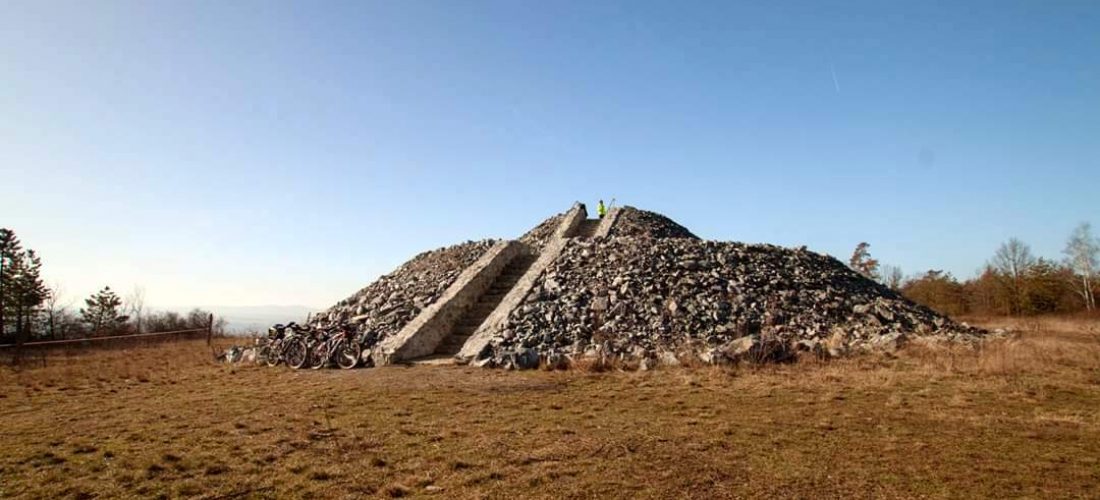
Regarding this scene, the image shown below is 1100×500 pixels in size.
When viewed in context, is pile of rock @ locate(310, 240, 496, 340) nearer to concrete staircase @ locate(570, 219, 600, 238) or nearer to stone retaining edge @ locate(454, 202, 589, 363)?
stone retaining edge @ locate(454, 202, 589, 363)

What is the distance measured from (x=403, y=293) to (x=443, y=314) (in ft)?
9.87

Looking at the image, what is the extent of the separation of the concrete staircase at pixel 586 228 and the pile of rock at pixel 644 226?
125cm

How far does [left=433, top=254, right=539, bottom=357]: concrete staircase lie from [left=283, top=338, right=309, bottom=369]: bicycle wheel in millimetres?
3076

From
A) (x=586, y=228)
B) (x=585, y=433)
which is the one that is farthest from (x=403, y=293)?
(x=585, y=433)

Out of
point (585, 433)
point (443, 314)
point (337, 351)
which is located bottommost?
point (585, 433)

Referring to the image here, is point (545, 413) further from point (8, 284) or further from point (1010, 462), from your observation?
point (8, 284)

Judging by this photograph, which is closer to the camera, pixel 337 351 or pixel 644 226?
pixel 337 351

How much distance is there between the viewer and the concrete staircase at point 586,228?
24.5 metres

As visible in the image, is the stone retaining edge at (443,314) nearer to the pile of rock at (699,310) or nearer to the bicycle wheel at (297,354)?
the bicycle wheel at (297,354)

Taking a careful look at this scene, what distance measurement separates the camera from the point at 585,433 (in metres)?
6.67

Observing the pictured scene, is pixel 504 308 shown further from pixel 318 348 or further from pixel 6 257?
pixel 6 257

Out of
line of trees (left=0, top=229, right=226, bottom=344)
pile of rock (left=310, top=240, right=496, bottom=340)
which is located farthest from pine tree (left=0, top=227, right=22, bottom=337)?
pile of rock (left=310, top=240, right=496, bottom=340)

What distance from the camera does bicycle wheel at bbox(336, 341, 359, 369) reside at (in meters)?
13.6

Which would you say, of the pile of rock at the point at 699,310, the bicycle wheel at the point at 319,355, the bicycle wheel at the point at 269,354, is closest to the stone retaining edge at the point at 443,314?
the bicycle wheel at the point at 319,355
